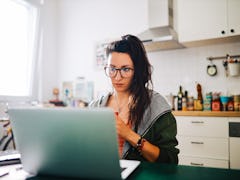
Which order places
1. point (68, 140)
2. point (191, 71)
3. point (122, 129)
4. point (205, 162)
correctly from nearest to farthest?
point (68, 140), point (122, 129), point (205, 162), point (191, 71)

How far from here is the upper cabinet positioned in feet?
8.23

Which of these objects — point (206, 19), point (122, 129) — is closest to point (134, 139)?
point (122, 129)

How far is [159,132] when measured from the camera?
111 centimetres

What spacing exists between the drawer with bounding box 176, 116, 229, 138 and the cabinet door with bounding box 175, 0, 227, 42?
87cm

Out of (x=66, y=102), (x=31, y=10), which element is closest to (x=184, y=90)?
(x=66, y=102)

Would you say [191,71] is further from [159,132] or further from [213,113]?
[159,132]

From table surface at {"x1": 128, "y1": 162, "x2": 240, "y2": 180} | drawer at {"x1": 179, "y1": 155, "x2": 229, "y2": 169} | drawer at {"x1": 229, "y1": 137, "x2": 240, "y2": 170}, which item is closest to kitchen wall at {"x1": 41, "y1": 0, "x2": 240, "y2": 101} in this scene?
drawer at {"x1": 229, "y1": 137, "x2": 240, "y2": 170}

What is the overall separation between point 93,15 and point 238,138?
2604 millimetres

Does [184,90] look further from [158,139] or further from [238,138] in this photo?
[158,139]

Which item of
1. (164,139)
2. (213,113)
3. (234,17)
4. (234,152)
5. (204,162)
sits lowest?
(204,162)

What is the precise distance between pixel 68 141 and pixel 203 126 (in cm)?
207

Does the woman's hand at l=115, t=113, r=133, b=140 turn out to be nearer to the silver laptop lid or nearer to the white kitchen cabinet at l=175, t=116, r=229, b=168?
the silver laptop lid

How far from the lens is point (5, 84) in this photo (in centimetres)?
298

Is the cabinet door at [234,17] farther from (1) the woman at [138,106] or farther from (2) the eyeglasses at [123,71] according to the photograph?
(2) the eyeglasses at [123,71]
